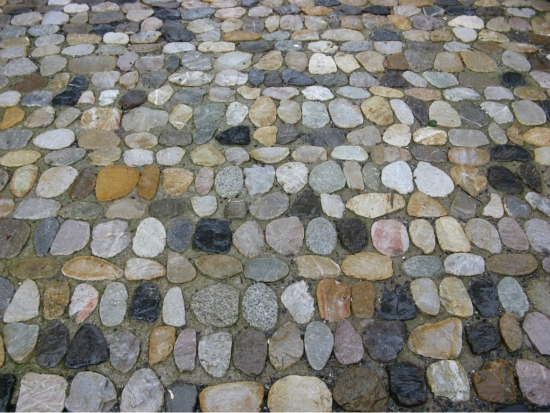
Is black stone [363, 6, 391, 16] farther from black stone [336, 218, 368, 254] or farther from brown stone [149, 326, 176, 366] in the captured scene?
brown stone [149, 326, 176, 366]

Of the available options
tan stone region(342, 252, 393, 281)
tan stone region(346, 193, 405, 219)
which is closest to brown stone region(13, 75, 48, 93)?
tan stone region(346, 193, 405, 219)

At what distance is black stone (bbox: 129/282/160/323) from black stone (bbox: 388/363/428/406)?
34.9 inches

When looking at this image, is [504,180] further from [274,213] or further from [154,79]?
[154,79]

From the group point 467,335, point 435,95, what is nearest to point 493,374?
point 467,335

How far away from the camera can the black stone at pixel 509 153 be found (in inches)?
90.7

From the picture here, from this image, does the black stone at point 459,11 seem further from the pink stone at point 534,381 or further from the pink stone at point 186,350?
the pink stone at point 186,350

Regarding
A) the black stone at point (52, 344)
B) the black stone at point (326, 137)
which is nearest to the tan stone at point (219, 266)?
the black stone at point (52, 344)

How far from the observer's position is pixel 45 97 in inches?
102

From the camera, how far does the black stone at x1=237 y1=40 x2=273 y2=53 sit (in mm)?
A: 2863

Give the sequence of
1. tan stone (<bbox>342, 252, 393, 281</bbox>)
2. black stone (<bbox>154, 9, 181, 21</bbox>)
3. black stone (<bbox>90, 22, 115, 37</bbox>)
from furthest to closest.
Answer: black stone (<bbox>154, 9, 181, 21</bbox>) → black stone (<bbox>90, 22, 115, 37</bbox>) → tan stone (<bbox>342, 252, 393, 281</bbox>)

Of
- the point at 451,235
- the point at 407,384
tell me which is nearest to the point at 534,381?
the point at 407,384

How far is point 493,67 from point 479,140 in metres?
0.66

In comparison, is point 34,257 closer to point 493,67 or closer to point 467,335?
point 467,335

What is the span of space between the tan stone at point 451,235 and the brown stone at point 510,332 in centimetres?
32
